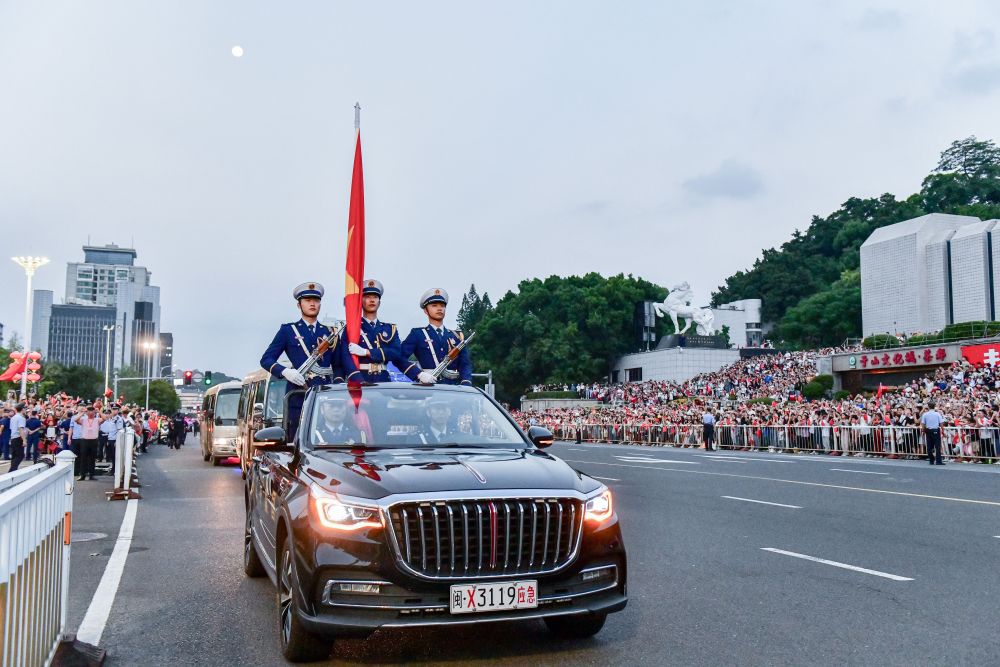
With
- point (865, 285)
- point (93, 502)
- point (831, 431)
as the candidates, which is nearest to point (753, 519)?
point (93, 502)

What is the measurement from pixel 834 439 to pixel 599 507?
2556 cm

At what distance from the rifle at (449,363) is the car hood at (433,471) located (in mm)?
3382

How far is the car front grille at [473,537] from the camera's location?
14.0 feet

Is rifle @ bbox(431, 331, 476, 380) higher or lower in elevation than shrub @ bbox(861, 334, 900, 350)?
lower

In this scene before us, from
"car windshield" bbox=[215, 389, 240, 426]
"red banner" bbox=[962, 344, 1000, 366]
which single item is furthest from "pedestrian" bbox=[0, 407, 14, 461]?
"red banner" bbox=[962, 344, 1000, 366]

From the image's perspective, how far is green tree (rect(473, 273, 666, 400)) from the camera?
3196 inches

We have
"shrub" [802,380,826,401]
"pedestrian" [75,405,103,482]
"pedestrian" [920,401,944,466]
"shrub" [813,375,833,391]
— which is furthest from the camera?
"shrub" [813,375,833,391]

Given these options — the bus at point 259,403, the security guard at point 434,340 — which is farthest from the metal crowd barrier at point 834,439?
the security guard at point 434,340

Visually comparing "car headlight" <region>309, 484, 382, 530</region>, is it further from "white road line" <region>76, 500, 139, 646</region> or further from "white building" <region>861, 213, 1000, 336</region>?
"white building" <region>861, 213, 1000, 336</region>

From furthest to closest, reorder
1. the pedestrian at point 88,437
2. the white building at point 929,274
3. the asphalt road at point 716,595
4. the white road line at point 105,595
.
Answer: the white building at point 929,274, the pedestrian at point 88,437, the white road line at point 105,595, the asphalt road at point 716,595

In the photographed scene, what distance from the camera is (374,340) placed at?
9.30 metres

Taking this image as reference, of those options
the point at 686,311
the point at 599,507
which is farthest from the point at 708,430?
the point at 686,311

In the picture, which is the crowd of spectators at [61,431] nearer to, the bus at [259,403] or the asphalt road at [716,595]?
the bus at [259,403]

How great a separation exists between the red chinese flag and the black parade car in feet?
10.3
